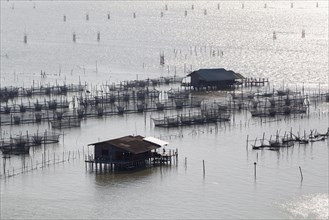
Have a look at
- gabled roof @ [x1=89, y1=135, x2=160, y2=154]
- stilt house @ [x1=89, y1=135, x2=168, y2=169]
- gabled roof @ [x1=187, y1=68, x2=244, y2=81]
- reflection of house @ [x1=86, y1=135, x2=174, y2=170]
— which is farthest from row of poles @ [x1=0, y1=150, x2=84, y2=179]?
gabled roof @ [x1=187, y1=68, x2=244, y2=81]

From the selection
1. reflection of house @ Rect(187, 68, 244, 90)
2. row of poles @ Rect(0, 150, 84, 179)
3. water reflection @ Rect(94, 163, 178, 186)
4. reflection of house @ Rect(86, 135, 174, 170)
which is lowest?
water reflection @ Rect(94, 163, 178, 186)

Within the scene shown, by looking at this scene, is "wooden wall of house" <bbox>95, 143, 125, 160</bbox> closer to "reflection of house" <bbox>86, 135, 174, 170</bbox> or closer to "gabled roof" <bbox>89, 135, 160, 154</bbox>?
"reflection of house" <bbox>86, 135, 174, 170</bbox>

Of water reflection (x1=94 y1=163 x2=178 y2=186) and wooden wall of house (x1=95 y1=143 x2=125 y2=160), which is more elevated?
wooden wall of house (x1=95 y1=143 x2=125 y2=160)

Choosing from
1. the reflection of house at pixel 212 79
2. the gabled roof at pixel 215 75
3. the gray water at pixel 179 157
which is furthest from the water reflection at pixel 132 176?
the gabled roof at pixel 215 75

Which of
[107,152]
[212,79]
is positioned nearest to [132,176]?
[107,152]

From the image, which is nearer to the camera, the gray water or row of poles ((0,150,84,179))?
the gray water

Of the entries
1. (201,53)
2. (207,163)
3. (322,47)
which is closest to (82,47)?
(201,53)

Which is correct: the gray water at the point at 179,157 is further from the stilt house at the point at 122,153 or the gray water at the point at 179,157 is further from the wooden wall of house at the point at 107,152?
the wooden wall of house at the point at 107,152
